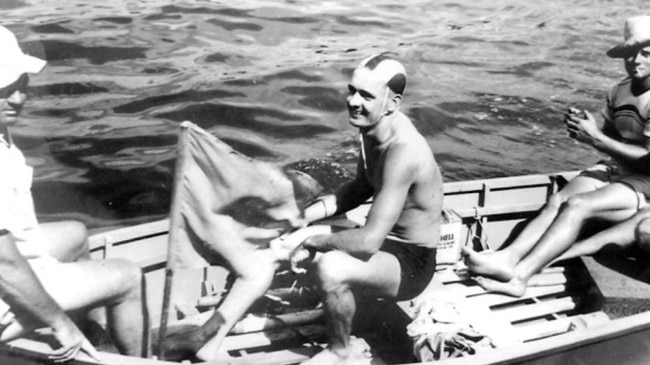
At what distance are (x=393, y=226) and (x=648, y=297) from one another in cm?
198

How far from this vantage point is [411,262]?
15.4ft

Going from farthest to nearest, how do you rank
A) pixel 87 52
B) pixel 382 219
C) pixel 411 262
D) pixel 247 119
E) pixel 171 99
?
pixel 87 52, pixel 171 99, pixel 247 119, pixel 411 262, pixel 382 219

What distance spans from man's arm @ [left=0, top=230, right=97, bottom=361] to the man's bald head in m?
2.14

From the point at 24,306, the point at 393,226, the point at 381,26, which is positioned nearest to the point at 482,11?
the point at 381,26

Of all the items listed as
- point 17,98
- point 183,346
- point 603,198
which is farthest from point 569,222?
point 17,98

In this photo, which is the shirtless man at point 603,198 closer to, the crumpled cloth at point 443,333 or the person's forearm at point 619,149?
the person's forearm at point 619,149

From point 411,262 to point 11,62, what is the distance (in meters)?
2.60

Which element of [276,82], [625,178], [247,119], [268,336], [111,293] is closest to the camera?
[111,293]

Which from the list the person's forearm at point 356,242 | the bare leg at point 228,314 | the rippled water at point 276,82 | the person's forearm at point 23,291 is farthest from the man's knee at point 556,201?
the rippled water at point 276,82

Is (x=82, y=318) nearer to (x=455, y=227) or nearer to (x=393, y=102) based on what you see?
(x=393, y=102)

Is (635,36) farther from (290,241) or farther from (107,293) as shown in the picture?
(107,293)

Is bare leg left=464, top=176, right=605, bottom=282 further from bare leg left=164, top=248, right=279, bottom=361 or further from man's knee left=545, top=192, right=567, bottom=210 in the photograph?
bare leg left=164, top=248, right=279, bottom=361

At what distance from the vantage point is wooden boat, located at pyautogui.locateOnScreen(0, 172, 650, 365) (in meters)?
4.64

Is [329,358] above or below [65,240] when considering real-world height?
below
